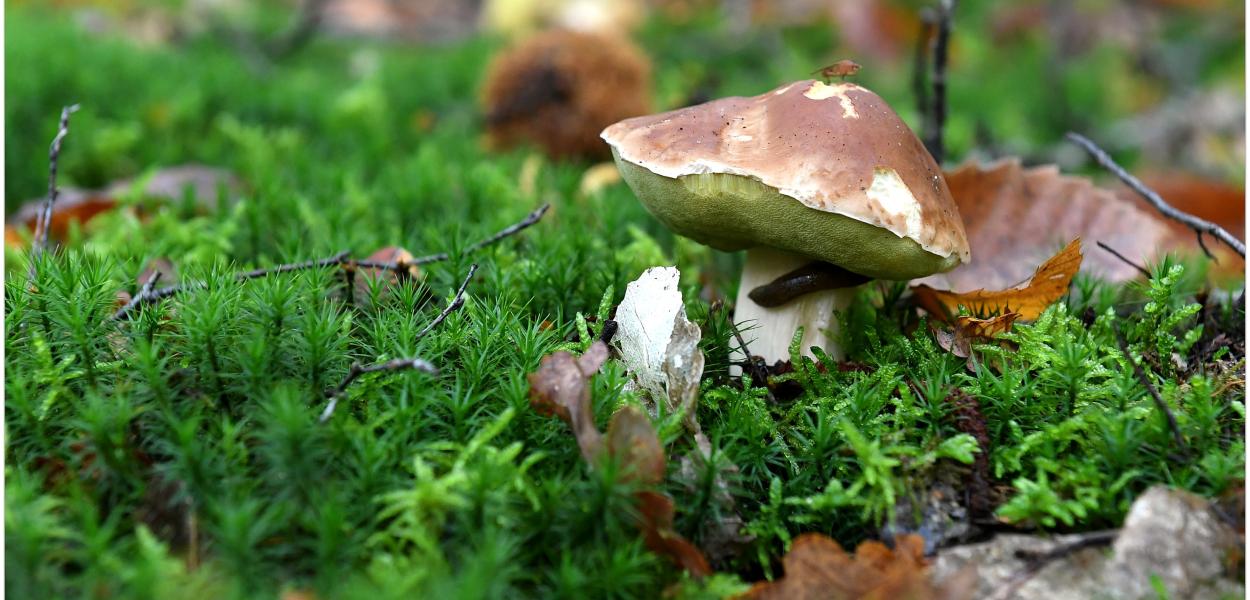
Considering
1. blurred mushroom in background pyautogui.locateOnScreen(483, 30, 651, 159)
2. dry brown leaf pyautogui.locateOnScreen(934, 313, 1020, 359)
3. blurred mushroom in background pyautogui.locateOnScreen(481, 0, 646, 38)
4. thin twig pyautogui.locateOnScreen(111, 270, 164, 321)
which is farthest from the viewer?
blurred mushroom in background pyautogui.locateOnScreen(481, 0, 646, 38)

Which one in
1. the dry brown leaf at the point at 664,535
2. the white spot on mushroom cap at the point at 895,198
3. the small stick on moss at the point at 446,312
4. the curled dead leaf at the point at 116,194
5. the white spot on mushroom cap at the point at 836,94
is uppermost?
the white spot on mushroom cap at the point at 836,94

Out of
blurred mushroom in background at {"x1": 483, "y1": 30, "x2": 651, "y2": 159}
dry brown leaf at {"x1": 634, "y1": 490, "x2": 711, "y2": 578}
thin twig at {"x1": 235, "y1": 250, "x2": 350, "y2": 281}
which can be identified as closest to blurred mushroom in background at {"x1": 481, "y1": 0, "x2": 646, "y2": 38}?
blurred mushroom in background at {"x1": 483, "y1": 30, "x2": 651, "y2": 159}

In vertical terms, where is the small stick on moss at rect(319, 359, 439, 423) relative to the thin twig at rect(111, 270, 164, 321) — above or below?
below

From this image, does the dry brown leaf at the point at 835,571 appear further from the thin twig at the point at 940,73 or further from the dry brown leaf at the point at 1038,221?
the thin twig at the point at 940,73

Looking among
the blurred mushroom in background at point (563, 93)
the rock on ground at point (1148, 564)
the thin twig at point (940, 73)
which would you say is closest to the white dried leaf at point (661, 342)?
the rock on ground at point (1148, 564)

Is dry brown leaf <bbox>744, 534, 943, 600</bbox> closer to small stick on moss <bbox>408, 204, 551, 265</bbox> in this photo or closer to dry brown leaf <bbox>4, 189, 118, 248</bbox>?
small stick on moss <bbox>408, 204, 551, 265</bbox>

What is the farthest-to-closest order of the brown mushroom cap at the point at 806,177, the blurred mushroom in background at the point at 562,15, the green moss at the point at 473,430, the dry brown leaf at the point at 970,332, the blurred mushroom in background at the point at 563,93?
the blurred mushroom in background at the point at 562,15 → the blurred mushroom in background at the point at 563,93 → the dry brown leaf at the point at 970,332 → the brown mushroom cap at the point at 806,177 → the green moss at the point at 473,430

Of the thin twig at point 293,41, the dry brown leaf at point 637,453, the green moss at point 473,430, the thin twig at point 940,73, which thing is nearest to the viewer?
the green moss at point 473,430

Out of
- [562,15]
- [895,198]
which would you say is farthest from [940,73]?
[562,15]
